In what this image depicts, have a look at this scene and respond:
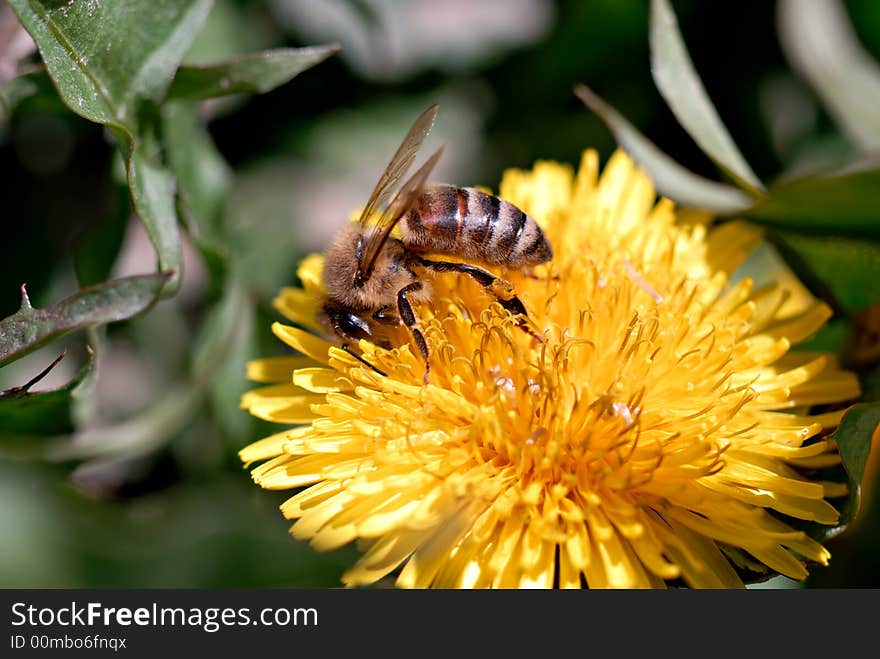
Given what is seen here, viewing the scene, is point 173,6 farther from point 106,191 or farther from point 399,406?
point 106,191

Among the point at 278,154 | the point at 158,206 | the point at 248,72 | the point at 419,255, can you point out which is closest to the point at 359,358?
the point at 419,255

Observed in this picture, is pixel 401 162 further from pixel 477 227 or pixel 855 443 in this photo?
pixel 855 443

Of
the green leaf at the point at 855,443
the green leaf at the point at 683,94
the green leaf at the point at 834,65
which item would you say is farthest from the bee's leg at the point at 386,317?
the green leaf at the point at 834,65

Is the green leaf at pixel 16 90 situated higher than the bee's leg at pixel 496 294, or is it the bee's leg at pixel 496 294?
the green leaf at pixel 16 90

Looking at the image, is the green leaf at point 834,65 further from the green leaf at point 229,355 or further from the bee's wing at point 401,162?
the green leaf at point 229,355

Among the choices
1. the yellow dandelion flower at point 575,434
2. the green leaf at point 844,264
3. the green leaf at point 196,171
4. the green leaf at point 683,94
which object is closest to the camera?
the yellow dandelion flower at point 575,434

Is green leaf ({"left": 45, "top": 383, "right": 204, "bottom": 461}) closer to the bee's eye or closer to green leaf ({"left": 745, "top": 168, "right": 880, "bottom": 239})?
the bee's eye
